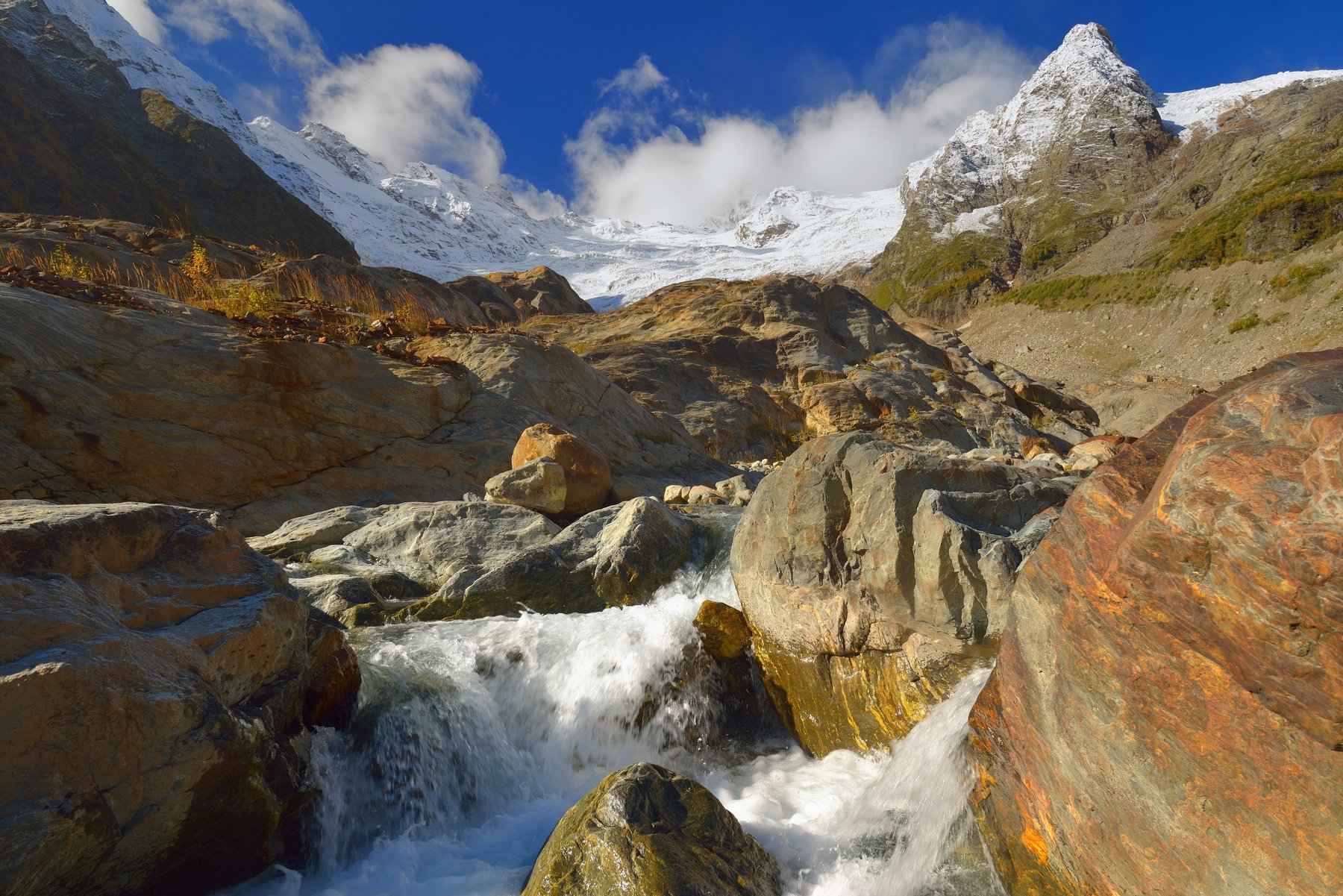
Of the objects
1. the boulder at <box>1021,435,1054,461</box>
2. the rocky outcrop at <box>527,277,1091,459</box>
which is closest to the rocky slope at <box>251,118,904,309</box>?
the rocky outcrop at <box>527,277,1091,459</box>

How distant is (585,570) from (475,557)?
4.44 ft

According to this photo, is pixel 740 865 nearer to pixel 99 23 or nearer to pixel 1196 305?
pixel 1196 305

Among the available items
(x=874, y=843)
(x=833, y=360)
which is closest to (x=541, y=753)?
(x=874, y=843)

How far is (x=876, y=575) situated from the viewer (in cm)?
507

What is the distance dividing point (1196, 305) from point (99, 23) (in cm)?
11922

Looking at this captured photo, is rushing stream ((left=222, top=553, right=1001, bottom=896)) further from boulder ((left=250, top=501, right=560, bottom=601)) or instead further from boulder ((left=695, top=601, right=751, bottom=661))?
boulder ((left=250, top=501, right=560, bottom=601))

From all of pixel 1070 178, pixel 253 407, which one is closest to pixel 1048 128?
pixel 1070 178

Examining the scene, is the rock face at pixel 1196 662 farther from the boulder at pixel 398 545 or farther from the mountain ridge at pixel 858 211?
the mountain ridge at pixel 858 211

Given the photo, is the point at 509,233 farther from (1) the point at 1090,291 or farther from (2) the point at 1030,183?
(1) the point at 1090,291

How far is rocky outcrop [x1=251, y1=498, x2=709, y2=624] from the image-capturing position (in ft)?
23.6

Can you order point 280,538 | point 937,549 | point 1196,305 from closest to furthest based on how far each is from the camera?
1. point 937,549
2. point 280,538
3. point 1196,305

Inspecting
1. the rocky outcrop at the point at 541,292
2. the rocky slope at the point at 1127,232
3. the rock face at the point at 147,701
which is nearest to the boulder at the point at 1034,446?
the rocky slope at the point at 1127,232

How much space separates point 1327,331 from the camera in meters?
42.6

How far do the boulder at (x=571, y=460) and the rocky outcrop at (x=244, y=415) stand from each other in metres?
1.15
